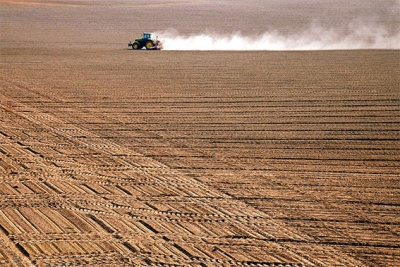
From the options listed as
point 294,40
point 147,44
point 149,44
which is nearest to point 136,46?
point 147,44

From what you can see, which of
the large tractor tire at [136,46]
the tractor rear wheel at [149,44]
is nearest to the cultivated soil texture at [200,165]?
the tractor rear wheel at [149,44]

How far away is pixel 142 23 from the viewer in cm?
5447

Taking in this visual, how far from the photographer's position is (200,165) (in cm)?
1323

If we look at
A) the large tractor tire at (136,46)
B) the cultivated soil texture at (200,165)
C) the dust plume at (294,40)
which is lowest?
the cultivated soil texture at (200,165)

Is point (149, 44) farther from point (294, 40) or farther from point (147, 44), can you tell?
point (294, 40)

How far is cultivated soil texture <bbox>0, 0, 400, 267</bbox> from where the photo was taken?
941cm

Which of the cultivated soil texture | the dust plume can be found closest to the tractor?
the dust plume

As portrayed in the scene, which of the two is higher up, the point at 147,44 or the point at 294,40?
the point at 294,40

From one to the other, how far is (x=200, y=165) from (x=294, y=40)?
28.8 metres

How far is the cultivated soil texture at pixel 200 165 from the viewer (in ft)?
30.9

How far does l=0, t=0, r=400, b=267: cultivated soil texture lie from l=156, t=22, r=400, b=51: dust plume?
413 inches

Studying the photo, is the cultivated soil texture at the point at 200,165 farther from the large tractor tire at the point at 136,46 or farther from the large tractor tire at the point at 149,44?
the large tractor tire at the point at 136,46

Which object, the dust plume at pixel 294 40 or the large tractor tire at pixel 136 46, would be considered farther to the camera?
the dust plume at pixel 294 40

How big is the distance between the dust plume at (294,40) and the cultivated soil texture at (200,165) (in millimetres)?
10500
